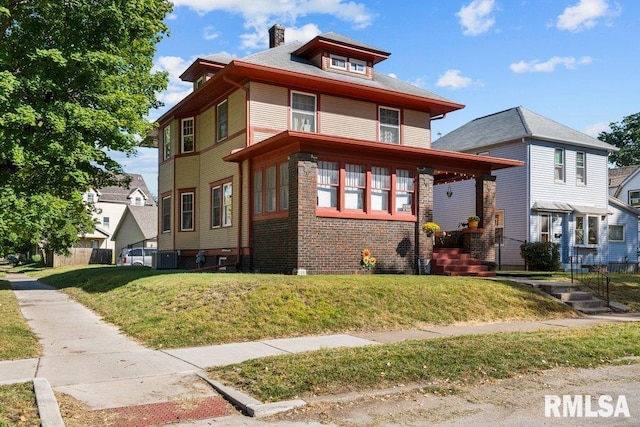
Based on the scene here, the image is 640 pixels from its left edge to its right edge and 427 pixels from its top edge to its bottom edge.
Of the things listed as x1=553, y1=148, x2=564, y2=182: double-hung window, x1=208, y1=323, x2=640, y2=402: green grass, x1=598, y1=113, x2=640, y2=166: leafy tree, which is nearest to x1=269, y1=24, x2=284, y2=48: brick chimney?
x1=553, y1=148, x2=564, y2=182: double-hung window

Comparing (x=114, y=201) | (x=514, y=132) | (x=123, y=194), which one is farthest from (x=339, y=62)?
(x=123, y=194)

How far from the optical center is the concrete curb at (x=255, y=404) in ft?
19.5

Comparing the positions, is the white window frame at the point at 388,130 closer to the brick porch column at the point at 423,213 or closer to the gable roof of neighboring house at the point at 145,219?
the brick porch column at the point at 423,213

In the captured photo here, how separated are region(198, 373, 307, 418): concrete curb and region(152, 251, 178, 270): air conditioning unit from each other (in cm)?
1743

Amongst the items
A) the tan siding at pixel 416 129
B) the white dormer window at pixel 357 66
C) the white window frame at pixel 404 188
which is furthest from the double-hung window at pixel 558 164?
the white window frame at pixel 404 188

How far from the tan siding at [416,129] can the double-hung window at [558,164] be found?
10416 millimetres

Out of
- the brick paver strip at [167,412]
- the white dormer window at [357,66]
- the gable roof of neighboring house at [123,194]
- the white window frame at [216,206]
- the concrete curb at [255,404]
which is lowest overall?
the brick paver strip at [167,412]

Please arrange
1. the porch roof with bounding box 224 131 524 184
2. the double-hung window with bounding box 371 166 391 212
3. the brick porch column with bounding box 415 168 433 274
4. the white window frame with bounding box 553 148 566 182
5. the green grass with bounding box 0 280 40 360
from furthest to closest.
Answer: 1. the white window frame with bounding box 553 148 566 182
2. the brick porch column with bounding box 415 168 433 274
3. the double-hung window with bounding box 371 166 391 212
4. the porch roof with bounding box 224 131 524 184
5. the green grass with bounding box 0 280 40 360

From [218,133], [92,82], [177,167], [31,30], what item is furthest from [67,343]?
[177,167]

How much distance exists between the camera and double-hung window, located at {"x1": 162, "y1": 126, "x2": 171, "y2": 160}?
24.7 m

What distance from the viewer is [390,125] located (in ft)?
69.2

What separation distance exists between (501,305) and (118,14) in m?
12.8

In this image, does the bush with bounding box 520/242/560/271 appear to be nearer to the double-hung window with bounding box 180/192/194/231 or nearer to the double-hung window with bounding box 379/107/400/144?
the double-hung window with bounding box 379/107/400/144

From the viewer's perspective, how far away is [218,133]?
21.3m
